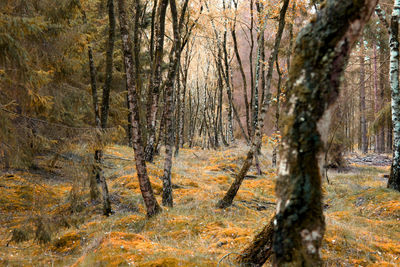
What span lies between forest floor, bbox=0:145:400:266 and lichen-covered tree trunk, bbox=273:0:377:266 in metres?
2.30

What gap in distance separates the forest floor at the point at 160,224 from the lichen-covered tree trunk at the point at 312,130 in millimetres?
2296

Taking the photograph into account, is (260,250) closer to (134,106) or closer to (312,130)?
(312,130)

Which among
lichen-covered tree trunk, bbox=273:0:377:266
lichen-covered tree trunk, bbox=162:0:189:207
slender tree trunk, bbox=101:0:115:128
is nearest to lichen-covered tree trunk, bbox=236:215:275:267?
lichen-covered tree trunk, bbox=273:0:377:266

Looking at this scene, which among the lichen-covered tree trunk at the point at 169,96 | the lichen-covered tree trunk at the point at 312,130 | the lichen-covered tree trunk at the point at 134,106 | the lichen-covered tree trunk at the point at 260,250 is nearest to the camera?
the lichen-covered tree trunk at the point at 312,130

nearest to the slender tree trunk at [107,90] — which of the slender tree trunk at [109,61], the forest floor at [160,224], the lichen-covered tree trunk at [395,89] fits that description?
the slender tree trunk at [109,61]

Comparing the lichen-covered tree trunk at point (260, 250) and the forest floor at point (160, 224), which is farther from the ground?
the lichen-covered tree trunk at point (260, 250)

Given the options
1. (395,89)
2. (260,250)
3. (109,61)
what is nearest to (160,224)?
(260,250)

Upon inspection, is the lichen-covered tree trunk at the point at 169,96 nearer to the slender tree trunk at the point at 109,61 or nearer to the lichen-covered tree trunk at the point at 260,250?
the slender tree trunk at the point at 109,61

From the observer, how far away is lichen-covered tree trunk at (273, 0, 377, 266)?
174cm

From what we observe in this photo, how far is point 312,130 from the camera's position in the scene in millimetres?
1777

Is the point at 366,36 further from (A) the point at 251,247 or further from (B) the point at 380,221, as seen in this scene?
(A) the point at 251,247

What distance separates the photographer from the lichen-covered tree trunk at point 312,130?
1.74 meters

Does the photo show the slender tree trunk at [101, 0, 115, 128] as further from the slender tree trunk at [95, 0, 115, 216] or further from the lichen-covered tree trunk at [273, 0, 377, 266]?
the lichen-covered tree trunk at [273, 0, 377, 266]

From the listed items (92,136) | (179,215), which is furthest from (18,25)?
(179,215)
